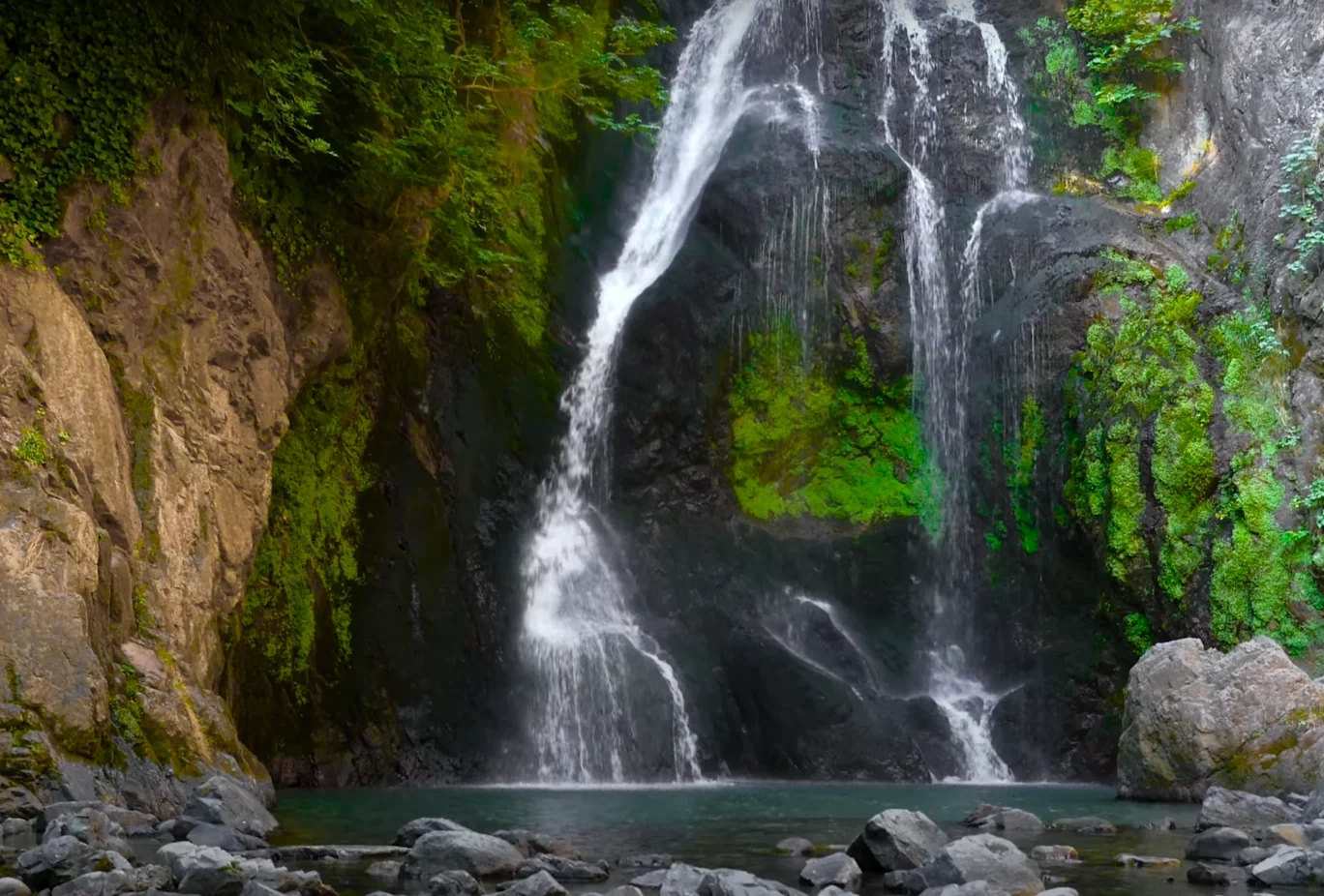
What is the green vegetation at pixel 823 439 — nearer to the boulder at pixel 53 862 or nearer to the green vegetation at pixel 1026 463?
the green vegetation at pixel 1026 463

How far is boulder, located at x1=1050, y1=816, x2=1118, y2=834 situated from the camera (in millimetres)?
8867

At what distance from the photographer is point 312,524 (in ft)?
→ 47.7

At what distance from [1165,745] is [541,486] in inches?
333

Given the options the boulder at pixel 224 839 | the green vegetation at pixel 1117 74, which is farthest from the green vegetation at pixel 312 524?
the green vegetation at pixel 1117 74

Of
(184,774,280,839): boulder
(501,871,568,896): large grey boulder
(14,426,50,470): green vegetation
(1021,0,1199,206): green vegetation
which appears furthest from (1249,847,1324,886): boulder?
(1021,0,1199,206): green vegetation

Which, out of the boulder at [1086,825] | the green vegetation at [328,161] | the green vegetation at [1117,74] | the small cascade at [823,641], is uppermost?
the green vegetation at [1117,74]

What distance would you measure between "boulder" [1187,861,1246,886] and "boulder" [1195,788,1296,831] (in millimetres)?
2102

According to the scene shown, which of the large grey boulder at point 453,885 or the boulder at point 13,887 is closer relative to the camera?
the boulder at point 13,887

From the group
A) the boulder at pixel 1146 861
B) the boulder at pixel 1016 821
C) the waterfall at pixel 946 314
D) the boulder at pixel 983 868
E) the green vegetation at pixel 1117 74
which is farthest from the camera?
the green vegetation at pixel 1117 74

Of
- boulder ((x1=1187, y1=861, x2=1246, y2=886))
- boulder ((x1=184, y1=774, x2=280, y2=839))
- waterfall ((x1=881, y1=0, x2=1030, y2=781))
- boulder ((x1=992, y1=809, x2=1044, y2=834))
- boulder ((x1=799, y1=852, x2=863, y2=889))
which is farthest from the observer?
waterfall ((x1=881, y1=0, x2=1030, y2=781))

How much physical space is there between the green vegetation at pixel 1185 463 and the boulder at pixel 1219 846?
311 inches

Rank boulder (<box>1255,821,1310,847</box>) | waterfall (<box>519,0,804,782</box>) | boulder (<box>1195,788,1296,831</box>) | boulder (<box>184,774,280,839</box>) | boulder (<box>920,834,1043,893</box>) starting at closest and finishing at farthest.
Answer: boulder (<box>920,834,1043,893</box>) < boulder (<box>1255,821,1310,847</box>) < boulder (<box>184,774,280,839</box>) < boulder (<box>1195,788,1296,831</box>) < waterfall (<box>519,0,804,782</box>)

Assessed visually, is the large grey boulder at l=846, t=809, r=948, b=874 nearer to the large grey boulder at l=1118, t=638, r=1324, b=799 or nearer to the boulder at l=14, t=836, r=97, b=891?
the boulder at l=14, t=836, r=97, b=891

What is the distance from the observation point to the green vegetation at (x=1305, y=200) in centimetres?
1582
